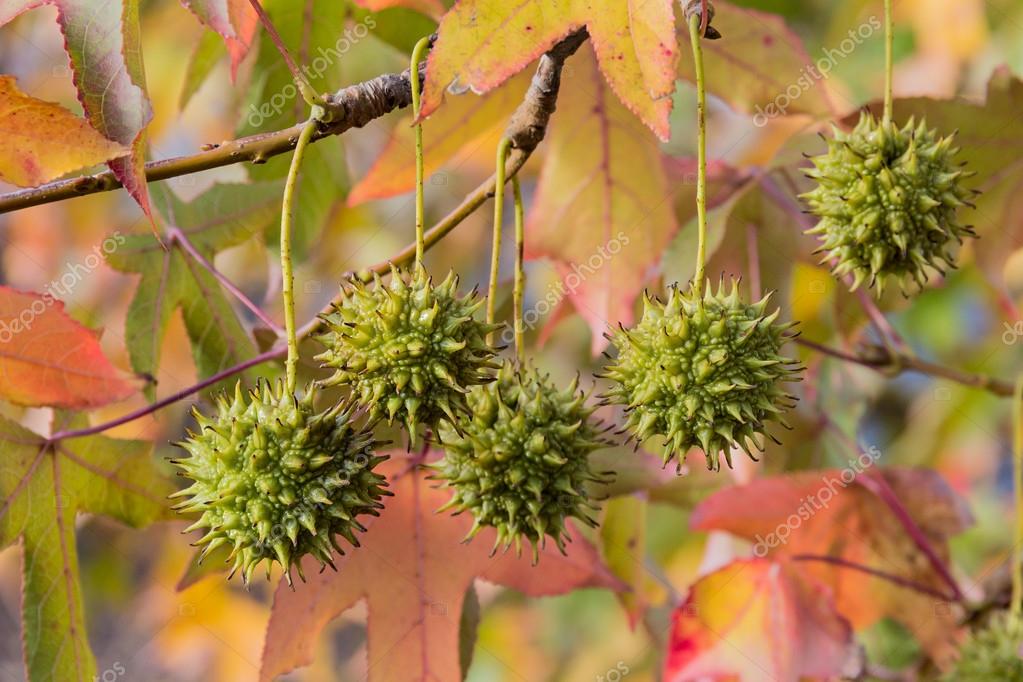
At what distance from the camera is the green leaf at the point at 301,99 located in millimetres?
2424

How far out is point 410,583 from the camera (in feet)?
7.15

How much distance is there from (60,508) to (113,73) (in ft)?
3.21

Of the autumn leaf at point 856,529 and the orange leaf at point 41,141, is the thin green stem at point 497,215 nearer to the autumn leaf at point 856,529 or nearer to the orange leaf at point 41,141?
the orange leaf at point 41,141

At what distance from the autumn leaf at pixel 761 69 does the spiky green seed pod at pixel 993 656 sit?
1163 mm

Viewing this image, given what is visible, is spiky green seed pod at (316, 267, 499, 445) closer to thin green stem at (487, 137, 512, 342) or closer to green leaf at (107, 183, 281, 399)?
thin green stem at (487, 137, 512, 342)

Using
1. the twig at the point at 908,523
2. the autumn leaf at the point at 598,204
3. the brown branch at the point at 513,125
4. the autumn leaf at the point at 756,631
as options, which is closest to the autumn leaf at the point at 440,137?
the autumn leaf at the point at 598,204

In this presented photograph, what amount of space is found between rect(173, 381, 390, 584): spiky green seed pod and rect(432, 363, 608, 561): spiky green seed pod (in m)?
0.17

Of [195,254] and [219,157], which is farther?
[195,254]

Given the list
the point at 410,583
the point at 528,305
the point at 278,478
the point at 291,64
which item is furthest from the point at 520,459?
the point at 528,305

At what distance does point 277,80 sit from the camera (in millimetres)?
2432

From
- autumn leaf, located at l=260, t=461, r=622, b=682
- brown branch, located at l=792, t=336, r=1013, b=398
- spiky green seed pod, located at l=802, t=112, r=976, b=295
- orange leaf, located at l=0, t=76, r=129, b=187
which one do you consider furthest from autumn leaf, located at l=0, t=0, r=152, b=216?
brown branch, located at l=792, t=336, r=1013, b=398

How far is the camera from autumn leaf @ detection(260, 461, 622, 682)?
83.4 inches

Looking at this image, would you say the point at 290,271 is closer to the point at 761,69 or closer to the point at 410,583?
the point at 410,583

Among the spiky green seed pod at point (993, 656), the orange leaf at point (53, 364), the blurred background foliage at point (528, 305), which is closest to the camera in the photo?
the orange leaf at point (53, 364)
